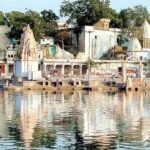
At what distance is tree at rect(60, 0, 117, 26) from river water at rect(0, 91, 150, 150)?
4489 centimetres

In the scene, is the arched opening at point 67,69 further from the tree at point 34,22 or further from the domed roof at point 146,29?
the domed roof at point 146,29

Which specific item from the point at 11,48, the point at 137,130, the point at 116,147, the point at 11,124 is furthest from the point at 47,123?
the point at 11,48

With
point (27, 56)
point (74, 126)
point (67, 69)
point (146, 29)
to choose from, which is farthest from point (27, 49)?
point (74, 126)

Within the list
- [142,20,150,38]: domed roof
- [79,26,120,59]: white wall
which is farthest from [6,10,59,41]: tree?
[142,20,150,38]: domed roof

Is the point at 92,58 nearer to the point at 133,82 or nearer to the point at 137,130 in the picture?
the point at 133,82

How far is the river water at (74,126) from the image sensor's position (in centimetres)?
2598

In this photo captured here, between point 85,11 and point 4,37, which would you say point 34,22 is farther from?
point 85,11

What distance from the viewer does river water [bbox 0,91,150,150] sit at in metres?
26.0

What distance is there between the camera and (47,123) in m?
33.2

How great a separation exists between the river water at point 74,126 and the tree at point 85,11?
147 ft

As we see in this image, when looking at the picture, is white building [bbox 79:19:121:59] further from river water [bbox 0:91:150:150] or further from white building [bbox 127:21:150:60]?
river water [bbox 0:91:150:150]

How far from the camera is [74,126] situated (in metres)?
31.9

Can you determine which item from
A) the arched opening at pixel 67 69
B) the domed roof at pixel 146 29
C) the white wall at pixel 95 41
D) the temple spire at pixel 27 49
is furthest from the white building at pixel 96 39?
the temple spire at pixel 27 49

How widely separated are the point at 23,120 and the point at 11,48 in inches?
1953
